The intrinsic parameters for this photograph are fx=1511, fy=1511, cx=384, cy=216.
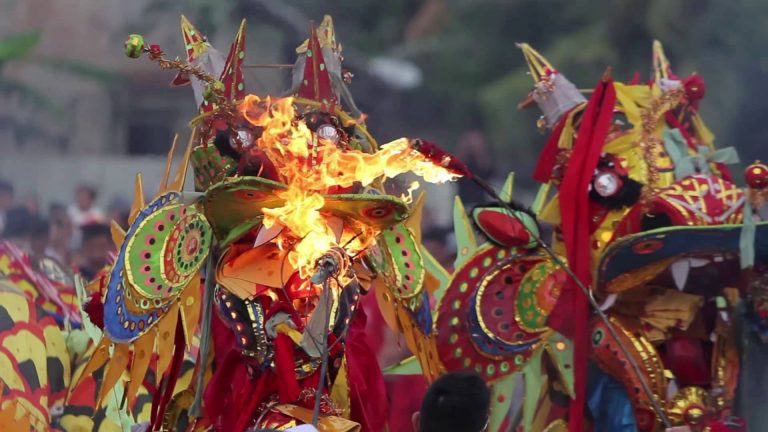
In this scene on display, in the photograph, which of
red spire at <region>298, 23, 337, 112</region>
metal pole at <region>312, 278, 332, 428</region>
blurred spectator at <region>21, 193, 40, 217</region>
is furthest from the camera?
blurred spectator at <region>21, 193, 40, 217</region>

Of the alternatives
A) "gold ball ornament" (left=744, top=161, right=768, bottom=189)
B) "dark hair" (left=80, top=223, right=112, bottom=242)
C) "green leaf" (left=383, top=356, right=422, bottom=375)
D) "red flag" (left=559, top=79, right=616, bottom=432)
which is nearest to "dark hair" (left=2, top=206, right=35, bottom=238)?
"dark hair" (left=80, top=223, right=112, bottom=242)

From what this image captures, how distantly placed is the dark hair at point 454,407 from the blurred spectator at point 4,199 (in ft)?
22.4

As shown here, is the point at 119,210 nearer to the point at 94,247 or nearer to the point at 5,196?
the point at 5,196

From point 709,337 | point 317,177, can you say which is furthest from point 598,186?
point 317,177

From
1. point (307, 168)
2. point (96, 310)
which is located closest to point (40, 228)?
point (96, 310)

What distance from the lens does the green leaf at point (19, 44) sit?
39.8ft

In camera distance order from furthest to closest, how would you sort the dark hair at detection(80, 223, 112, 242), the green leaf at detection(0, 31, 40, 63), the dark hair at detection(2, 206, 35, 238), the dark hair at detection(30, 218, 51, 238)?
the green leaf at detection(0, 31, 40, 63), the dark hair at detection(2, 206, 35, 238), the dark hair at detection(30, 218, 51, 238), the dark hair at detection(80, 223, 112, 242)

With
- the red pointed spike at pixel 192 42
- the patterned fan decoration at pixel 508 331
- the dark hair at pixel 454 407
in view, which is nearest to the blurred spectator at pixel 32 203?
the patterned fan decoration at pixel 508 331

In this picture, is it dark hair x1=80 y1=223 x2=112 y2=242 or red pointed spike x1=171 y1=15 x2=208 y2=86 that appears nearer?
red pointed spike x1=171 y1=15 x2=208 y2=86

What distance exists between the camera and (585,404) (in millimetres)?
6273

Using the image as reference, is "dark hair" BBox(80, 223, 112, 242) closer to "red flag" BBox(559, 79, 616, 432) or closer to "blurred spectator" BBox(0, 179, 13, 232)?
"blurred spectator" BBox(0, 179, 13, 232)

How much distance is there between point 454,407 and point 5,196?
25.9 feet

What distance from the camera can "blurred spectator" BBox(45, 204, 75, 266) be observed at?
30.1 feet

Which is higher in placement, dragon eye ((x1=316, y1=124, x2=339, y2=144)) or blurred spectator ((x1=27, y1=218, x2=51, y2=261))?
dragon eye ((x1=316, y1=124, x2=339, y2=144))
